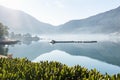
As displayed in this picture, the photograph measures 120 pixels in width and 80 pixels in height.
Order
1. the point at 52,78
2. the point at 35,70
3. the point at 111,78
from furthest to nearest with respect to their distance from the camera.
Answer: the point at 35,70 < the point at 52,78 < the point at 111,78

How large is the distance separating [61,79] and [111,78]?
393 centimetres

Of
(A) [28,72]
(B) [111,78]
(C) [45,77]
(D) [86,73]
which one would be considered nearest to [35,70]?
(A) [28,72]

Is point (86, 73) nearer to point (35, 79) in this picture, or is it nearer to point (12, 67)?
point (35, 79)

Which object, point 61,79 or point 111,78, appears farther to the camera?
point 61,79

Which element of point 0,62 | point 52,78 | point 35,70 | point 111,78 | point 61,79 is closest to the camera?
point 111,78

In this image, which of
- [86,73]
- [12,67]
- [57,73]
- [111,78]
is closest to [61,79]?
[57,73]

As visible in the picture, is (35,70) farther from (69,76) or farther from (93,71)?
(93,71)

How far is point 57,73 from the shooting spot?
1997 cm

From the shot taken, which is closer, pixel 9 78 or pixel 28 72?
pixel 9 78

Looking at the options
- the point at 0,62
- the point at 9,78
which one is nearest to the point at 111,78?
the point at 9,78

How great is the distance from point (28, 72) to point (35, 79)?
1775mm

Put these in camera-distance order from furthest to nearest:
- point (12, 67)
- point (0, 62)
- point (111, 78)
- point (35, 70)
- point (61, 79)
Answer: point (0, 62) → point (12, 67) → point (35, 70) → point (61, 79) → point (111, 78)

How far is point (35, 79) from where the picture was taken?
18.7 meters

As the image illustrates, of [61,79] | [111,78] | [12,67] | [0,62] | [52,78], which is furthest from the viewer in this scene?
[0,62]
